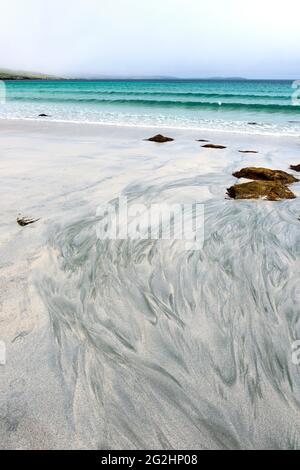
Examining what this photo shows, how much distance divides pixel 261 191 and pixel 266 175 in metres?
0.70

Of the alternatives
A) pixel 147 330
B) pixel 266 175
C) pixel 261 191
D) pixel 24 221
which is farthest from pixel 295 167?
pixel 147 330

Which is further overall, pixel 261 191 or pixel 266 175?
pixel 266 175

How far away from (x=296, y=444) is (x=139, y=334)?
103 centimetres

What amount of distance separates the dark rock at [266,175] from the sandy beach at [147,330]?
3.02ft

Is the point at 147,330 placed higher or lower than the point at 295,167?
lower

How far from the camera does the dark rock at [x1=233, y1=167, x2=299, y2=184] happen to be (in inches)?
203

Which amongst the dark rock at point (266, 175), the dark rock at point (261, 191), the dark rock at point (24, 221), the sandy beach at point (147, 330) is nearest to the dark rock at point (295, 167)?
the dark rock at point (266, 175)

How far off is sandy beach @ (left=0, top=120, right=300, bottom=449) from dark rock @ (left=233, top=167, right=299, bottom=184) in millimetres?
922

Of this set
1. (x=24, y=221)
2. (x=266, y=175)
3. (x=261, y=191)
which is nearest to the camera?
(x=24, y=221)

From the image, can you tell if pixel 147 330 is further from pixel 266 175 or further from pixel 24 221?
pixel 266 175

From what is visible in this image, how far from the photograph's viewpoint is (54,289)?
2502mm

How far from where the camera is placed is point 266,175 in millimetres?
5180
